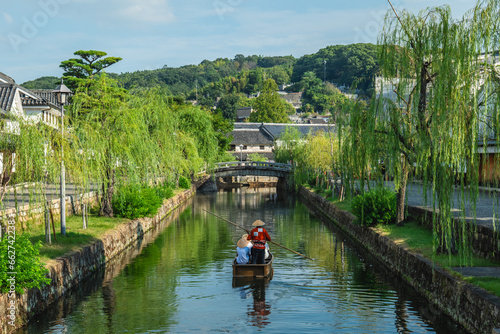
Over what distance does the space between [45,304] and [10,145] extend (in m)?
3.87

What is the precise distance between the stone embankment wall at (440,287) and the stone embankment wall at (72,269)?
8982 millimetres

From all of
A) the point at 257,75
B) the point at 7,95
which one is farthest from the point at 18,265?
the point at 257,75

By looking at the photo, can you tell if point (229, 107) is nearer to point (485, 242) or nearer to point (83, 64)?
point (83, 64)

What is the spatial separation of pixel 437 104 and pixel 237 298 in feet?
23.1

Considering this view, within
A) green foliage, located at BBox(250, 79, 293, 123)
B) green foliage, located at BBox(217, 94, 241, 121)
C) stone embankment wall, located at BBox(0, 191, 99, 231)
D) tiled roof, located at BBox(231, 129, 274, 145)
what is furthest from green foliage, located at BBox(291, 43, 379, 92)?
stone embankment wall, located at BBox(0, 191, 99, 231)

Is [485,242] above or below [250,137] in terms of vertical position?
below

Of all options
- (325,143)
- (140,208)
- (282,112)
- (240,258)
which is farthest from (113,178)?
(282,112)

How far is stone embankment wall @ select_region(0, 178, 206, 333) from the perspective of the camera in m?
10.6

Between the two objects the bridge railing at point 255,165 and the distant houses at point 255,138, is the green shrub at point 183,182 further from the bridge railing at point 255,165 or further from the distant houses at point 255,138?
the distant houses at point 255,138

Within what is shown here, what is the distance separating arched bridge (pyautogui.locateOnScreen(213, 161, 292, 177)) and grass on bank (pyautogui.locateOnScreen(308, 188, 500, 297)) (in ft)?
105

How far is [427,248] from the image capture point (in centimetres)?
1455

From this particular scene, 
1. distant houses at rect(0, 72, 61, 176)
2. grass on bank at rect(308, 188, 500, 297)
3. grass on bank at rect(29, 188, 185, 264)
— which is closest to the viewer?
grass on bank at rect(308, 188, 500, 297)

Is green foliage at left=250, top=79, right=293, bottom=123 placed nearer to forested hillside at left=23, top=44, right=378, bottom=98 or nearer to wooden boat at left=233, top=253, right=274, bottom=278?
forested hillside at left=23, top=44, right=378, bottom=98

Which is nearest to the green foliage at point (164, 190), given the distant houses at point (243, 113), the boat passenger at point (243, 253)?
the boat passenger at point (243, 253)
